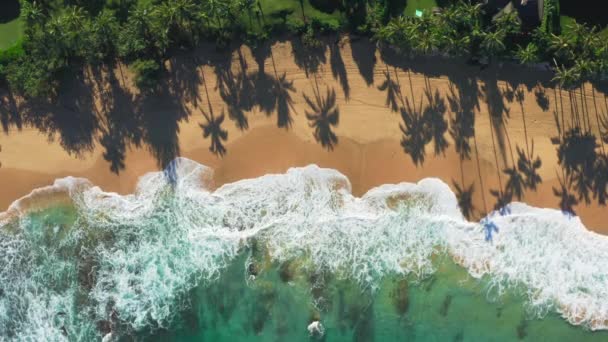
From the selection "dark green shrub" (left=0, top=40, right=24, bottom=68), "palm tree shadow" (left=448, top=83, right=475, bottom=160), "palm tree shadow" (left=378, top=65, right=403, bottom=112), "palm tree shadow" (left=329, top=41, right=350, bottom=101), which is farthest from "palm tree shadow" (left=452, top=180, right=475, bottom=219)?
"dark green shrub" (left=0, top=40, right=24, bottom=68)

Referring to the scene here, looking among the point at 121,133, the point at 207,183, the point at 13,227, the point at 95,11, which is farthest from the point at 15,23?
the point at 207,183

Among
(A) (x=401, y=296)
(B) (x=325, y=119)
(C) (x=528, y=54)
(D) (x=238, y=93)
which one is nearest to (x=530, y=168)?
(C) (x=528, y=54)

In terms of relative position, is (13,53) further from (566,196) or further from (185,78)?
(566,196)

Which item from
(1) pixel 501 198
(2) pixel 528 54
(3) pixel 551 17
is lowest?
(1) pixel 501 198

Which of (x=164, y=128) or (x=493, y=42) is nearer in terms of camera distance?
(x=493, y=42)

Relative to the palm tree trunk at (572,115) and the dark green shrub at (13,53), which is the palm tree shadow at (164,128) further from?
the palm tree trunk at (572,115)

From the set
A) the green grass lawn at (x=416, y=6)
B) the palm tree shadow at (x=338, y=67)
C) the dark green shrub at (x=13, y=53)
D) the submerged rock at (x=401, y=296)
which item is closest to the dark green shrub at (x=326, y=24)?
the palm tree shadow at (x=338, y=67)

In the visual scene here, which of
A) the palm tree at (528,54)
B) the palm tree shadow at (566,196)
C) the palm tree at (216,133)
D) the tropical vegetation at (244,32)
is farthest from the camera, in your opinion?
the palm tree at (216,133)
